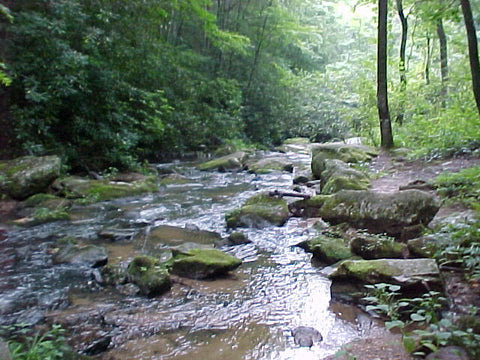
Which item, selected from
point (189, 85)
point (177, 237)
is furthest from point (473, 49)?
point (189, 85)

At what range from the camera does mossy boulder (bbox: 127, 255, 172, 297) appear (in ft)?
14.3

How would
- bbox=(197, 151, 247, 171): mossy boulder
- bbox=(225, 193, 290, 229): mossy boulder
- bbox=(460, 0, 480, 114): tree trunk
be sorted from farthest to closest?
bbox=(197, 151, 247, 171): mossy boulder < bbox=(225, 193, 290, 229): mossy boulder < bbox=(460, 0, 480, 114): tree trunk

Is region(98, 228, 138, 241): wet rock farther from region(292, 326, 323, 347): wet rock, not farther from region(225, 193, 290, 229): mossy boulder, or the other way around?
region(292, 326, 323, 347): wet rock

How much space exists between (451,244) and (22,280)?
15.4 ft

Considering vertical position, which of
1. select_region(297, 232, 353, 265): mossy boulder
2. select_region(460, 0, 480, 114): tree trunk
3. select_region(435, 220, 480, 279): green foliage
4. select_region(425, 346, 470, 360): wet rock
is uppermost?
select_region(460, 0, 480, 114): tree trunk

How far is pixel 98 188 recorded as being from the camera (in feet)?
30.1

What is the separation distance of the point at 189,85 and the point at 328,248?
12241 millimetres

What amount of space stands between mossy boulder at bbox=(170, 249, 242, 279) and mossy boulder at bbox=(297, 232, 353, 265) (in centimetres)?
105

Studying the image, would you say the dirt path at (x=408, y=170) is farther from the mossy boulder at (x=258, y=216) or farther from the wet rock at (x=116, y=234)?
the wet rock at (x=116, y=234)

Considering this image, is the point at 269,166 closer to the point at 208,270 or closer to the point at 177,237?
the point at 177,237

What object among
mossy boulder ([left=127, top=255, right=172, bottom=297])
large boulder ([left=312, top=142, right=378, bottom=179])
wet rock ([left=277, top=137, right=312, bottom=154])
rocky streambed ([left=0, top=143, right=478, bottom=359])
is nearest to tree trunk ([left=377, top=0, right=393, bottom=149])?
large boulder ([left=312, top=142, right=378, bottom=179])

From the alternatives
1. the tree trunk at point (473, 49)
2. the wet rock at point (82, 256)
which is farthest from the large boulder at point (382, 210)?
the wet rock at point (82, 256)

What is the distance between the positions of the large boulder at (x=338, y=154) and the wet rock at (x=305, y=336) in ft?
22.2

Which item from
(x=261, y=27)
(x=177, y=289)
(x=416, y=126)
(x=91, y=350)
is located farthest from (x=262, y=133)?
(x=91, y=350)
